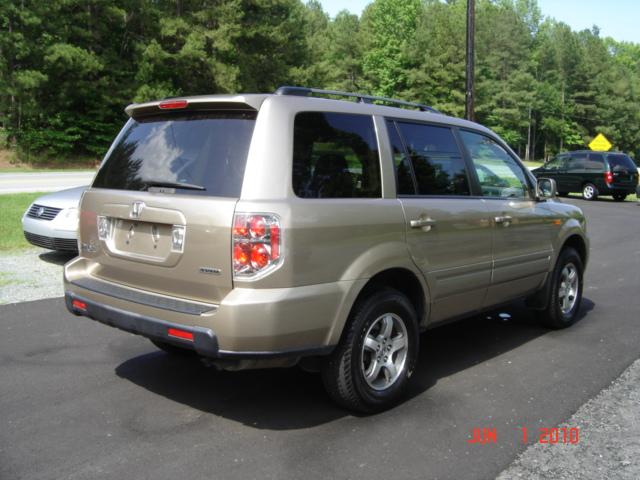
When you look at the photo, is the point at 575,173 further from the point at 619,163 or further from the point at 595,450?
the point at 595,450

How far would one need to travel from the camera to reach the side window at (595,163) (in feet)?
78.4

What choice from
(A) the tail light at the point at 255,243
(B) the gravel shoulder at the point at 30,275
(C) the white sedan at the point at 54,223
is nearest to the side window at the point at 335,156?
(A) the tail light at the point at 255,243

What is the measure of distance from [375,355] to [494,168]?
2121mm

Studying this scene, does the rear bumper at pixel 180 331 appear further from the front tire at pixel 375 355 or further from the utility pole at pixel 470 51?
the utility pole at pixel 470 51

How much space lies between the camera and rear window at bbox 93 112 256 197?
3418mm

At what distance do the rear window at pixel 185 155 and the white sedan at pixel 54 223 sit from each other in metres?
4.41

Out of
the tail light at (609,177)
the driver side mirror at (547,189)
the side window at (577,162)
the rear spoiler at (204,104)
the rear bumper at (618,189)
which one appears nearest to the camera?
the rear spoiler at (204,104)

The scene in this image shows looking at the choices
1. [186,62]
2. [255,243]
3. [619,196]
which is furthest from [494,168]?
[186,62]

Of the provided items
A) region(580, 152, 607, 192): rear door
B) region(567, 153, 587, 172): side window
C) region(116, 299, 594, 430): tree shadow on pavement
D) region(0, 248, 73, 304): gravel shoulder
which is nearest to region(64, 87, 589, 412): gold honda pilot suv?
region(116, 299, 594, 430): tree shadow on pavement

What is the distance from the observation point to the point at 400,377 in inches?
159

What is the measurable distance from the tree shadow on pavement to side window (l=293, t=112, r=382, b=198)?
4.57 feet

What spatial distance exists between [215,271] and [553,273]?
12.0 feet

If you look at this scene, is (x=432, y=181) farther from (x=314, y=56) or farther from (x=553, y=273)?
(x=314, y=56)

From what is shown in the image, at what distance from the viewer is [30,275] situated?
7.93 meters
